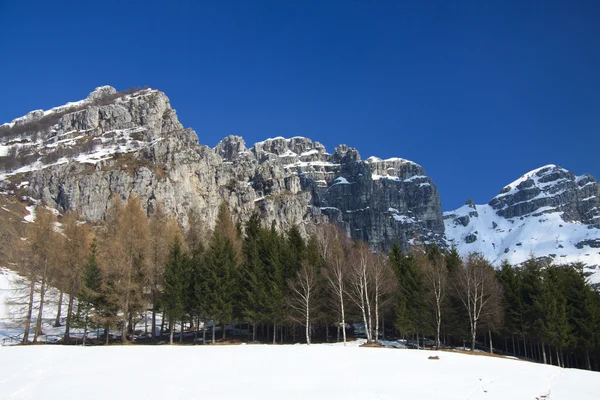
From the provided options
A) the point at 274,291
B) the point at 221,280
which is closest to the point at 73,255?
the point at 221,280

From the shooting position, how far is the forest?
38531mm

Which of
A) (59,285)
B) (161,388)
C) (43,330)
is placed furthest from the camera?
(43,330)

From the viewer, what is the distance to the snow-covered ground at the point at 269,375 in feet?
57.5

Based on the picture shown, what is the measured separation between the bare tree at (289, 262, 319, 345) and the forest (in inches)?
5.2

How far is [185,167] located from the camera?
159500mm

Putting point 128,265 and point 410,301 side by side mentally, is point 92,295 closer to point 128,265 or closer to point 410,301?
point 128,265

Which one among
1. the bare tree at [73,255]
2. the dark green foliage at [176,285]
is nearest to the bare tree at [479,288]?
the dark green foliage at [176,285]

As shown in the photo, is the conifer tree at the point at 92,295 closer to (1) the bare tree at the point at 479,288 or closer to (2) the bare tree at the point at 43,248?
(2) the bare tree at the point at 43,248

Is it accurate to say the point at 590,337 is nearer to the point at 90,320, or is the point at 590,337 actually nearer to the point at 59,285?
the point at 90,320

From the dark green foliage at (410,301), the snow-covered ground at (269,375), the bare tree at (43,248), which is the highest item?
the bare tree at (43,248)

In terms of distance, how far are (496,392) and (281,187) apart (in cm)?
18186

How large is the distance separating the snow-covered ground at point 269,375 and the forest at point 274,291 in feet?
41.1

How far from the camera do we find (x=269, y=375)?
19844mm

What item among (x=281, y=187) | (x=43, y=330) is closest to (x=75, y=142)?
(x=281, y=187)
